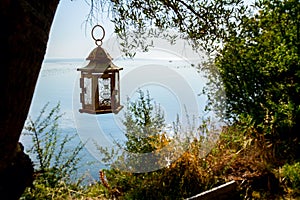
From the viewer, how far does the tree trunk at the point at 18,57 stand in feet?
2.34

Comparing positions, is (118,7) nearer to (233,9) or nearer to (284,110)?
(233,9)

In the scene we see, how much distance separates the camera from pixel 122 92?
7.95 feet

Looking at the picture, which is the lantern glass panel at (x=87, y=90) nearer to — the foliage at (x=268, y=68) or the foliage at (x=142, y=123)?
the foliage at (x=142, y=123)

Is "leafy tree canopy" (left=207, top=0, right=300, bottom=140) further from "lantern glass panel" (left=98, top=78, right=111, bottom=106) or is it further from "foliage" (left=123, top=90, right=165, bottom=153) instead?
"lantern glass panel" (left=98, top=78, right=111, bottom=106)

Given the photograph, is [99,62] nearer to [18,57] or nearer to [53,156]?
[53,156]

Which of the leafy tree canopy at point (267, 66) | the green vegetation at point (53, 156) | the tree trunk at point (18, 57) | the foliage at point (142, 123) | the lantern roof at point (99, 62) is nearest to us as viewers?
the tree trunk at point (18, 57)

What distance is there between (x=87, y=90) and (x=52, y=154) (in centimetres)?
84

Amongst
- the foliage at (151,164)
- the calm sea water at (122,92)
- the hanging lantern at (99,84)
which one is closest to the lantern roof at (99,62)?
the hanging lantern at (99,84)

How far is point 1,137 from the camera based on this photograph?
768mm

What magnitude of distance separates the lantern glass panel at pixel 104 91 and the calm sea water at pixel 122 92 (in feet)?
0.65

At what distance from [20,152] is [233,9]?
7.38 ft

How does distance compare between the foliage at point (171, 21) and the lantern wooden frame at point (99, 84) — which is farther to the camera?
the foliage at point (171, 21)

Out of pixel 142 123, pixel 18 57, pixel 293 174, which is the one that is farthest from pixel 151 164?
pixel 18 57

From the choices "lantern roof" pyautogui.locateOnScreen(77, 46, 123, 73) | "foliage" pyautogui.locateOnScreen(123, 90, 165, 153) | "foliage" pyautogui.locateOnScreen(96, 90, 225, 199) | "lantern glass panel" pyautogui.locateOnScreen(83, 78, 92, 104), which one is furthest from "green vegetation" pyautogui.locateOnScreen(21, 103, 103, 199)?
"lantern roof" pyautogui.locateOnScreen(77, 46, 123, 73)
